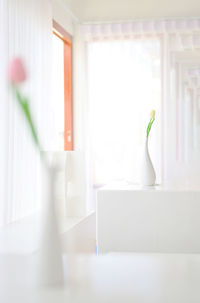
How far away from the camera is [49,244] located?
0.85 metres

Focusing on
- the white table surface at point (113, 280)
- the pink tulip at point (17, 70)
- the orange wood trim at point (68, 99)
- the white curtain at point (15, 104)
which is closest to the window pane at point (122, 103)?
the orange wood trim at point (68, 99)

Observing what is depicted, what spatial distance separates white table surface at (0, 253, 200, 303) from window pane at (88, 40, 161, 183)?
433 cm

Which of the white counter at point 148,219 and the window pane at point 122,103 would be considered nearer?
the white counter at point 148,219

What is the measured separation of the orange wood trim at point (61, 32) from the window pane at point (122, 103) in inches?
12.6

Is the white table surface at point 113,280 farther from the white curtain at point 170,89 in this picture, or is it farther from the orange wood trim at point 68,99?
the orange wood trim at point 68,99

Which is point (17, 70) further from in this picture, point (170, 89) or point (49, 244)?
point (170, 89)

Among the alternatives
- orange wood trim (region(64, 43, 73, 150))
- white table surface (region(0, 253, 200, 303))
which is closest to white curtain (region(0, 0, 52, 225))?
orange wood trim (region(64, 43, 73, 150))

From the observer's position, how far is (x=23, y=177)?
3.47m

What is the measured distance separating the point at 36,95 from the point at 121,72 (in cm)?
185

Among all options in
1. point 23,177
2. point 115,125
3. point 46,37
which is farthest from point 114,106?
point 23,177

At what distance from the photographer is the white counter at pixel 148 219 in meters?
3.00

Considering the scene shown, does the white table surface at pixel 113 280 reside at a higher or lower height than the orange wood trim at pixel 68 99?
lower

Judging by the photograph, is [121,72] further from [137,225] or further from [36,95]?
[137,225]

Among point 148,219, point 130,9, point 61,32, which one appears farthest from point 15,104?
point 130,9
